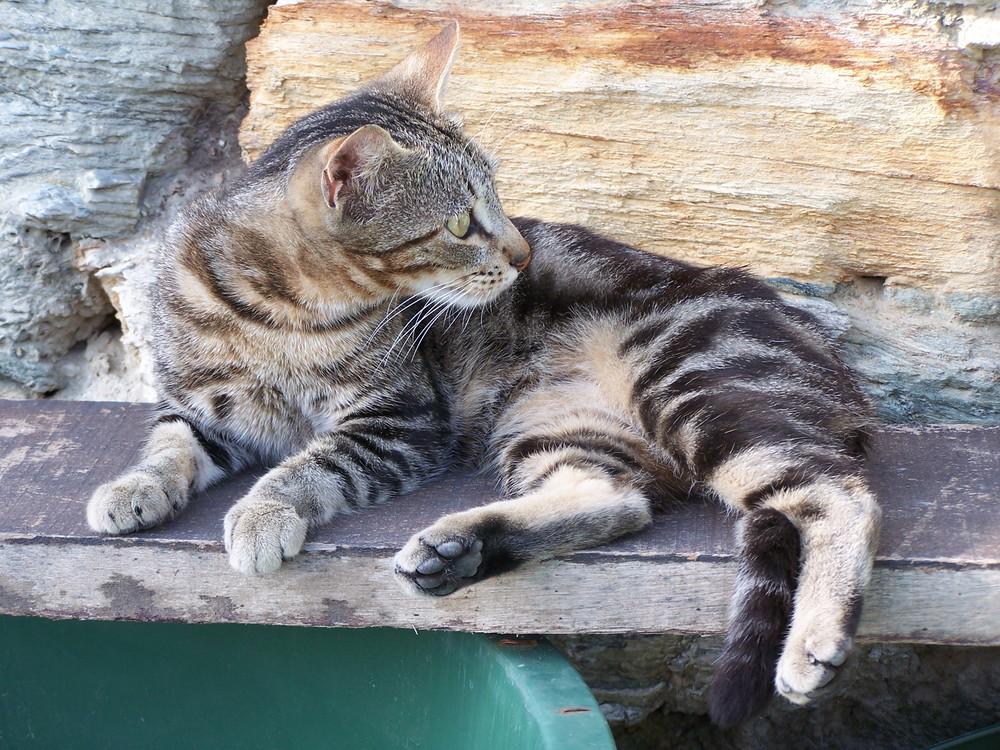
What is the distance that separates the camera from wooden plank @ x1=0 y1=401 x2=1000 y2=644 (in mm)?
1687

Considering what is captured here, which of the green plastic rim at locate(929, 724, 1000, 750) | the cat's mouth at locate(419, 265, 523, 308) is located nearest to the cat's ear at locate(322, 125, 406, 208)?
the cat's mouth at locate(419, 265, 523, 308)

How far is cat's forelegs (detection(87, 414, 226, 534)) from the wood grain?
1028 millimetres

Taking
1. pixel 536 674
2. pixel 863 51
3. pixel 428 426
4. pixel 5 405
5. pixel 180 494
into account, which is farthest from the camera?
pixel 5 405

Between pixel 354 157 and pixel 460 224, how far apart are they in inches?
11.2

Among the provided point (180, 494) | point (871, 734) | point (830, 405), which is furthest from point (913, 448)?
point (180, 494)

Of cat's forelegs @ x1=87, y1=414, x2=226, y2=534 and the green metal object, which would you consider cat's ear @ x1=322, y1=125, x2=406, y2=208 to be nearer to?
cat's forelegs @ x1=87, y1=414, x2=226, y2=534

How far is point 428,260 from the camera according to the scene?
6.31 ft

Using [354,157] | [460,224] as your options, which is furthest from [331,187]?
[460,224]

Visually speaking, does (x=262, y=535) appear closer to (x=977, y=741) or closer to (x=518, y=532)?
(x=518, y=532)

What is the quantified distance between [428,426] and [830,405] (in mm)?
→ 827

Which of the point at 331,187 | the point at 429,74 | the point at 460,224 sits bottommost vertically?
the point at 460,224

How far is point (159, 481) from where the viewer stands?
6.15 feet

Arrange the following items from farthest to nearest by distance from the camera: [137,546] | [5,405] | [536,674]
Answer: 1. [5,405]
2. [137,546]
3. [536,674]

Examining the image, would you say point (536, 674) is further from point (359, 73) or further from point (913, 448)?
point (359, 73)
